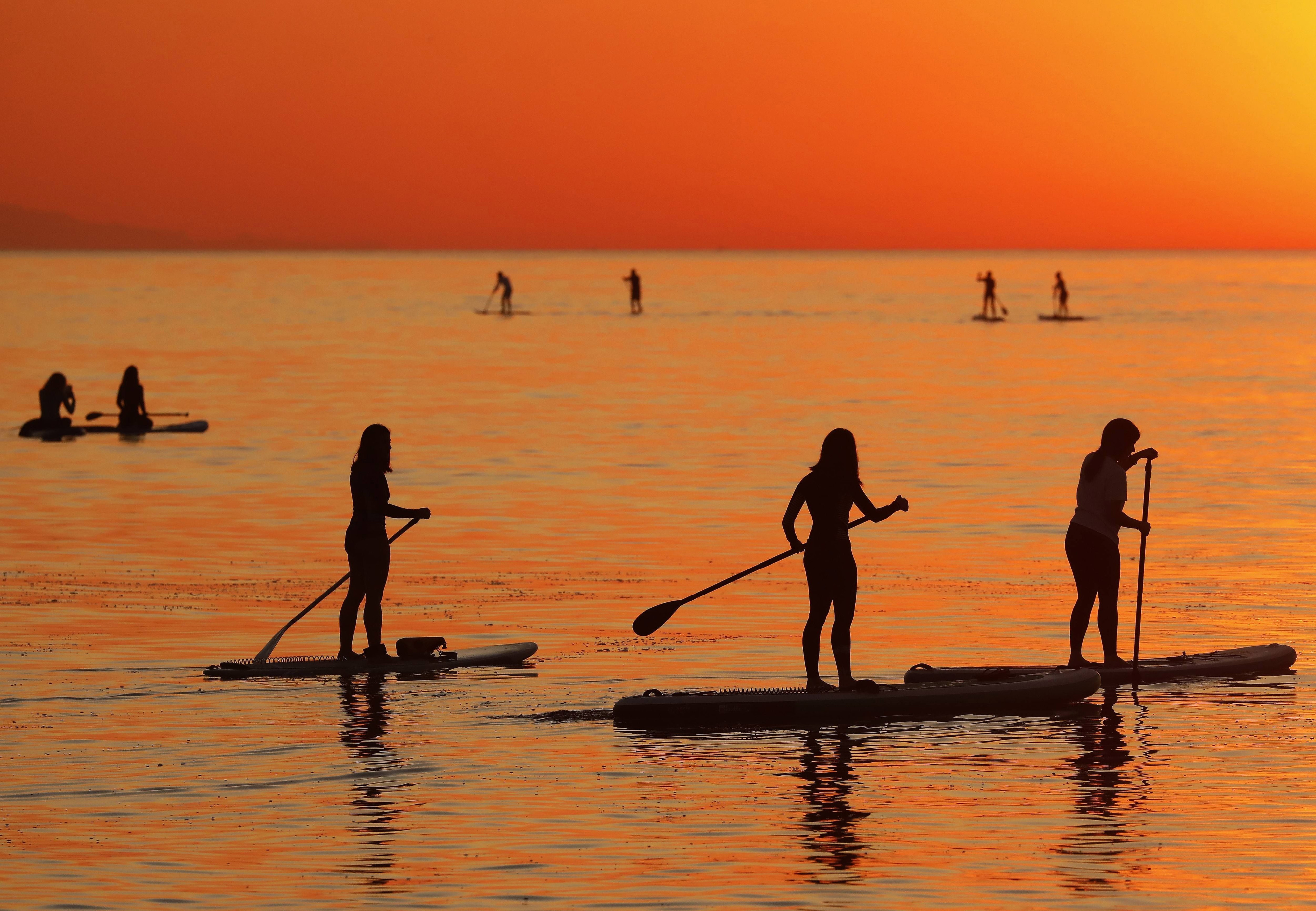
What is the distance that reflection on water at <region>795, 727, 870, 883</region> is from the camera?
10633mm

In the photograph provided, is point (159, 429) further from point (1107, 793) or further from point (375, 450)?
point (1107, 793)

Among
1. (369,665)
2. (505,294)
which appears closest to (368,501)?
(369,665)

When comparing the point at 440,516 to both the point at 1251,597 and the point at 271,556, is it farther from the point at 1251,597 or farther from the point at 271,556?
the point at 1251,597

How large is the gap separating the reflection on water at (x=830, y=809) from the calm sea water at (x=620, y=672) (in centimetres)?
3

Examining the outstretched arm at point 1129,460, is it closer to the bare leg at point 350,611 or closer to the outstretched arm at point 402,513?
the outstretched arm at point 402,513

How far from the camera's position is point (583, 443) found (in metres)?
37.4

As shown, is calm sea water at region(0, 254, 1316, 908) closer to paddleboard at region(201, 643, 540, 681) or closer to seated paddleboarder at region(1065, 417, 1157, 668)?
paddleboard at region(201, 643, 540, 681)

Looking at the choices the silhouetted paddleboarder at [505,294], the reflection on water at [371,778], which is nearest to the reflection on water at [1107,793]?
the reflection on water at [371,778]

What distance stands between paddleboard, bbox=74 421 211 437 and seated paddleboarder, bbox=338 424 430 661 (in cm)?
2420

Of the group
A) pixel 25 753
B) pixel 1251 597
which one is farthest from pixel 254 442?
pixel 25 753

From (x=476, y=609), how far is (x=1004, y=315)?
89.7 meters

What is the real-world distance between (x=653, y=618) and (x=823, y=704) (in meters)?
2.14

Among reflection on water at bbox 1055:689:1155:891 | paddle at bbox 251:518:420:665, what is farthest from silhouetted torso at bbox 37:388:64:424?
reflection on water at bbox 1055:689:1155:891

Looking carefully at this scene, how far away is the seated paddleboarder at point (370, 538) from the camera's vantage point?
16.0 m
